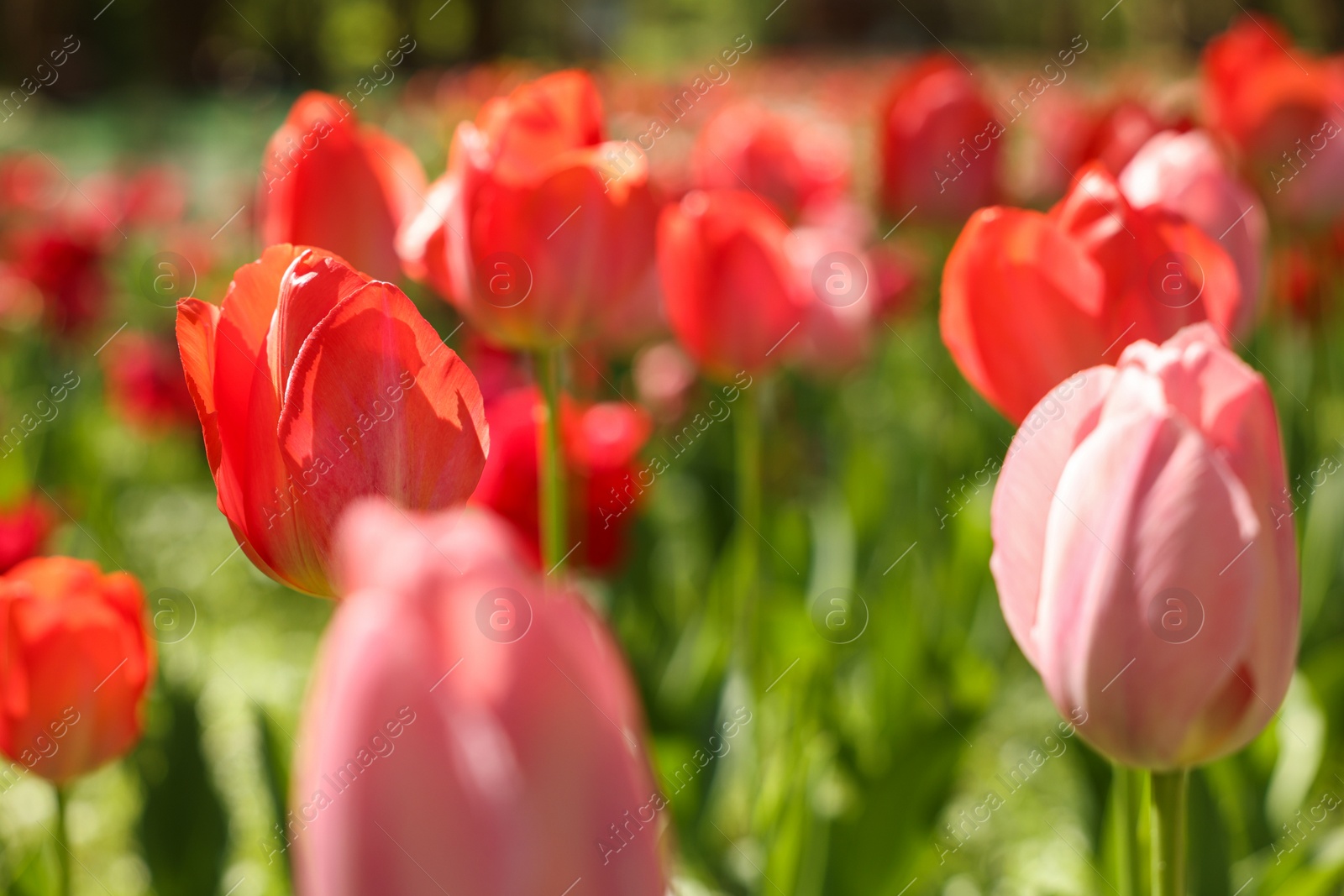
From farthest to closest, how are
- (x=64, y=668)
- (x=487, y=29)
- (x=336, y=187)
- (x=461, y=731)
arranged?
(x=487, y=29)
(x=336, y=187)
(x=64, y=668)
(x=461, y=731)

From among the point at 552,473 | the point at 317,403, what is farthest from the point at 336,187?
the point at 317,403

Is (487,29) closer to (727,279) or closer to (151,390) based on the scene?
(151,390)

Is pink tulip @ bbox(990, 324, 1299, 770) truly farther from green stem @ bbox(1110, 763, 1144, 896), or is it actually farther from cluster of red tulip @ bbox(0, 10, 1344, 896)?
green stem @ bbox(1110, 763, 1144, 896)

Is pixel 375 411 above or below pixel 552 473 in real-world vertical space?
above

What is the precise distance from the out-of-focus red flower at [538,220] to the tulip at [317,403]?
293 mm

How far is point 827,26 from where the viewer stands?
86.6ft

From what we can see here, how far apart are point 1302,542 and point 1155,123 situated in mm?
585

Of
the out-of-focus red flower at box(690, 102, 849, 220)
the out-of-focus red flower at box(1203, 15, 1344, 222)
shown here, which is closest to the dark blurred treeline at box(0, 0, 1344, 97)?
the out-of-focus red flower at box(690, 102, 849, 220)

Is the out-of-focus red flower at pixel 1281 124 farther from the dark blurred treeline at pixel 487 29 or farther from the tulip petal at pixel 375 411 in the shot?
the dark blurred treeline at pixel 487 29

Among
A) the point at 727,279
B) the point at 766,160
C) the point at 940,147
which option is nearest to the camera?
the point at 727,279

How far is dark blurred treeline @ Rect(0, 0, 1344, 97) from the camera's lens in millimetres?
7836

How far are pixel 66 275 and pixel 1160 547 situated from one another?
8.98 ft

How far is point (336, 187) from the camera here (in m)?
0.85

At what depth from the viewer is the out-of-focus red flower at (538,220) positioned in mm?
766
